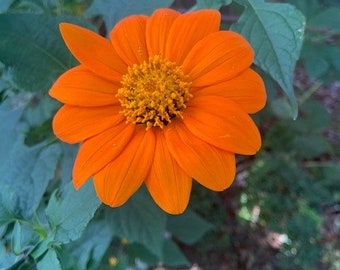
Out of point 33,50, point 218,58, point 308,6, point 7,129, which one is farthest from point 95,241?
point 308,6

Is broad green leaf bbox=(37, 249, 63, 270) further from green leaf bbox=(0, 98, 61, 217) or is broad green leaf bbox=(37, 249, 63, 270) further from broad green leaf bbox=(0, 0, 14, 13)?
broad green leaf bbox=(0, 0, 14, 13)

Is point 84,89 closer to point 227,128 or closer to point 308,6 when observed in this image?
point 227,128

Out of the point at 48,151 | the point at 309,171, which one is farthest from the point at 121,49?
the point at 309,171

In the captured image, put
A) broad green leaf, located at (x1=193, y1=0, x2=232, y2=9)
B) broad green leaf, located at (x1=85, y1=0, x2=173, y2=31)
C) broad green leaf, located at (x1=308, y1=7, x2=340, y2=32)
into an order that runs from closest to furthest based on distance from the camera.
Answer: broad green leaf, located at (x1=193, y1=0, x2=232, y2=9), broad green leaf, located at (x1=85, y1=0, x2=173, y2=31), broad green leaf, located at (x1=308, y1=7, x2=340, y2=32)

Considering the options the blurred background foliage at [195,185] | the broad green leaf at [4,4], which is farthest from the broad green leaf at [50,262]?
the broad green leaf at [4,4]

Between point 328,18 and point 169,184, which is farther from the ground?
point 169,184

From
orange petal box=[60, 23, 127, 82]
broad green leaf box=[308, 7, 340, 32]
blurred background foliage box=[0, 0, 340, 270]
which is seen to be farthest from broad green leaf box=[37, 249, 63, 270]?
broad green leaf box=[308, 7, 340, 32]
